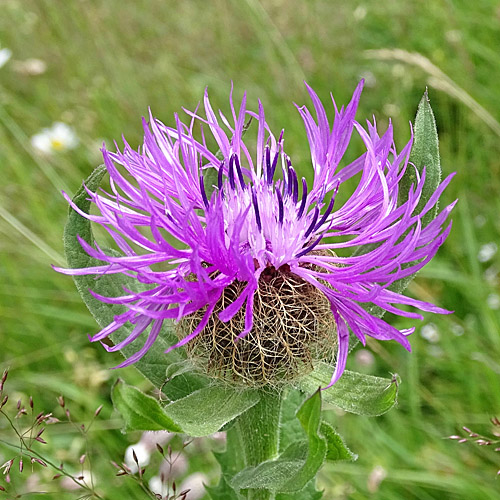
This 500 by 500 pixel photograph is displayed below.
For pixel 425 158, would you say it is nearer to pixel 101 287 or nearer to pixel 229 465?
pixel 101 287

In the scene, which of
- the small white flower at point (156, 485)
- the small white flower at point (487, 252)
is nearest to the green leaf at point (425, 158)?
the small white flower at point (156, 485)

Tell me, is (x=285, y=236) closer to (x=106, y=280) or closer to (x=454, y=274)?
(x=106, y=280)

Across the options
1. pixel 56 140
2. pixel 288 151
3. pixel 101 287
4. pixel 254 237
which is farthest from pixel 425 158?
pixel 56 140

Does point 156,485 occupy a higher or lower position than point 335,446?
lower

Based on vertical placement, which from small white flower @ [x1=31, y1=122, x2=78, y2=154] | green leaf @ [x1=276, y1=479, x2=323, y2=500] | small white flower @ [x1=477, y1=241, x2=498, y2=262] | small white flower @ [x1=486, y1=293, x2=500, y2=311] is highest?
small white flower @ [x1=31, y1=122, x2=78, y2=154]

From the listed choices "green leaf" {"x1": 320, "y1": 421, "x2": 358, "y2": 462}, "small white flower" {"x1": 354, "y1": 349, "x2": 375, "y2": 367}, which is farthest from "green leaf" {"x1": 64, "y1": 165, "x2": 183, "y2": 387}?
"small white flower" {"x1": 354, "y1": 349, "x2": 375, "y2": 367}

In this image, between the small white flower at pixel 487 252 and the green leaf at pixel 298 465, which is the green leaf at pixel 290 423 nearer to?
the green leaf at pixel 298 465

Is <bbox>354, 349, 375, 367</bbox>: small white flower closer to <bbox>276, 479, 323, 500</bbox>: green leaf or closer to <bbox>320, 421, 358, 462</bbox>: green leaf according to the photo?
<bbox>276, 479, 323, 500</bbox>: green leaf
